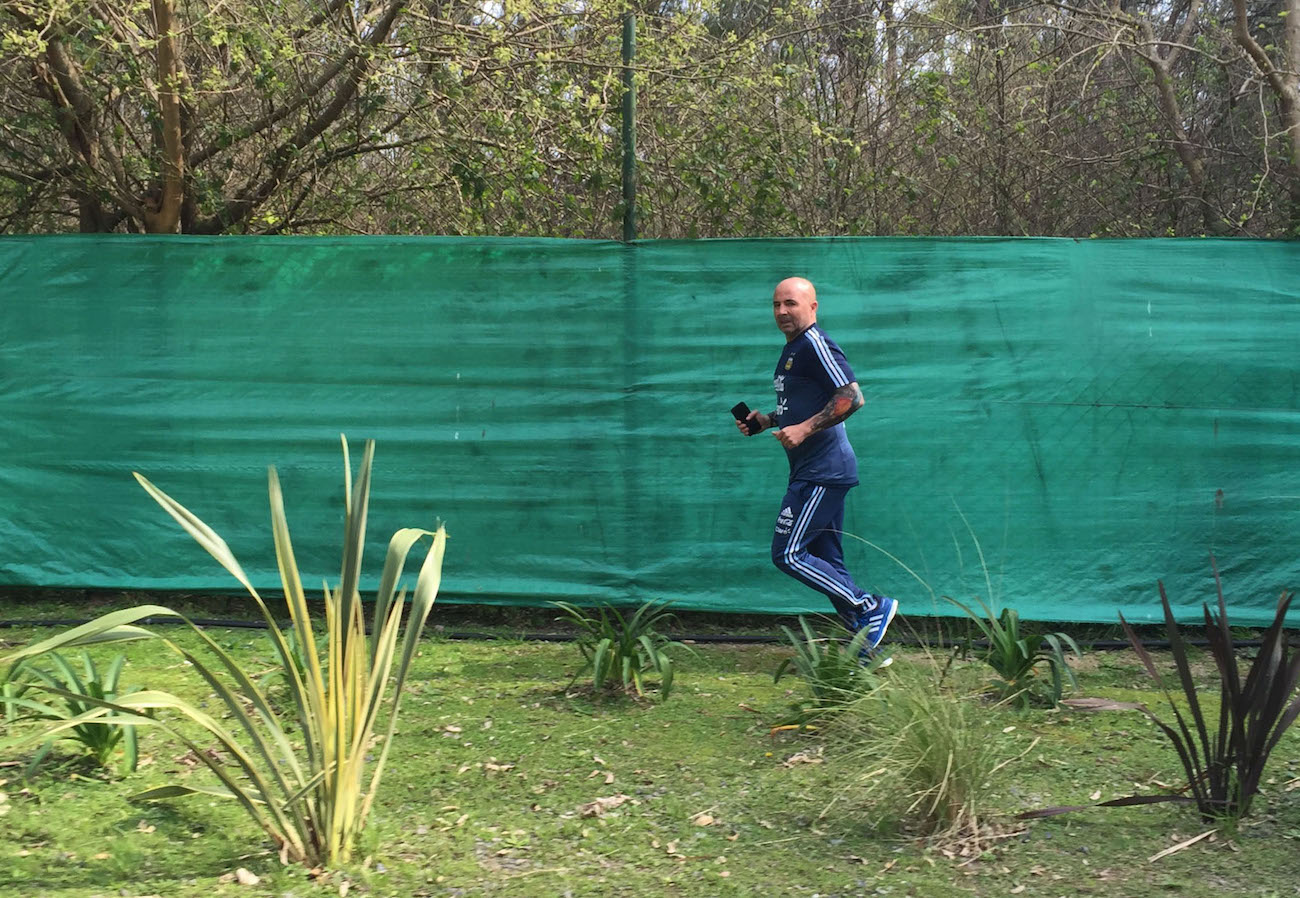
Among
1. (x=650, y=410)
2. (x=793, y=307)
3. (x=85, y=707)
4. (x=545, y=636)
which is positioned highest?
(x=793, y=307)

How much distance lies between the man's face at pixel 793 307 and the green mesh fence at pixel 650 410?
846 millimetres

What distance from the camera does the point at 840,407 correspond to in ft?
14.8

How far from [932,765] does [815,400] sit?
5.94 ft

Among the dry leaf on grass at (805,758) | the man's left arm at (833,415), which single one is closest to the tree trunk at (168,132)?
the man's left arm at (833,415)

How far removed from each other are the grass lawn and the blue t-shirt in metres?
0.88

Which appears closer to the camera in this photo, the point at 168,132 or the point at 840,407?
the point at 840,407

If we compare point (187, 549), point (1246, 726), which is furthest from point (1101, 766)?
point (187, 549)

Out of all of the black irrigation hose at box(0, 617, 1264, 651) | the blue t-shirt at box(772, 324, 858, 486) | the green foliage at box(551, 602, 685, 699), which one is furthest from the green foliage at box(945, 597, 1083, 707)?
the green foliage at box(551, 602, 685, 699)

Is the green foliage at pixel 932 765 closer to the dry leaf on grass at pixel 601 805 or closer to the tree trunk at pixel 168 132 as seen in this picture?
the dry leaf on grass at pixel 601 805

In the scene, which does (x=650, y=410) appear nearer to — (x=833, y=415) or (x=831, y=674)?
(x=833, y=415)

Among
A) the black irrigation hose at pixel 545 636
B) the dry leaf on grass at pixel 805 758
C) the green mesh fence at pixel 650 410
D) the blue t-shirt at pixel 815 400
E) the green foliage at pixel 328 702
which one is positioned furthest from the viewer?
the black irrigation hose at pixel 545 636

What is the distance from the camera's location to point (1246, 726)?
11.1 ft

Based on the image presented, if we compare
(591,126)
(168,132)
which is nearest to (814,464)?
(591,126)

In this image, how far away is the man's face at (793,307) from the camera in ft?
15.3
